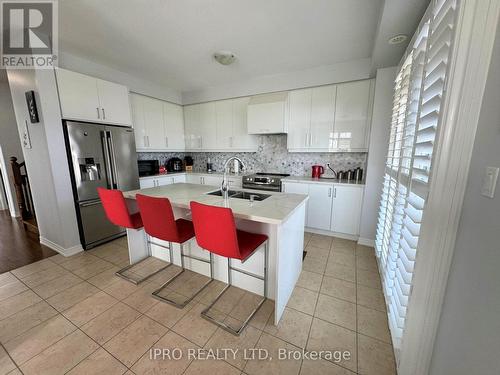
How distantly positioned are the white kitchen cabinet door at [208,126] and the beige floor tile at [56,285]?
3.06 m

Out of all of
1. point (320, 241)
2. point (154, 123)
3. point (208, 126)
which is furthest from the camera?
point (208, 126)

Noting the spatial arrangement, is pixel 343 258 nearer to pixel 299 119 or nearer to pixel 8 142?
pixel 299 119

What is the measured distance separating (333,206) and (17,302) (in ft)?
12.2

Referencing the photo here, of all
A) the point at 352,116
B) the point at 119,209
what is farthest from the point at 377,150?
the point at 119,209

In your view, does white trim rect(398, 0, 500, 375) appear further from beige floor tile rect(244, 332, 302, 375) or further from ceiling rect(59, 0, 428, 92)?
ceiling rect(59, 0, 428, 92)

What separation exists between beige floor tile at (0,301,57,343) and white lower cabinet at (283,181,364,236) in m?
3.05

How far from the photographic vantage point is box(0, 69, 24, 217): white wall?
381 cm

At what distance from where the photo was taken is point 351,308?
1762mm

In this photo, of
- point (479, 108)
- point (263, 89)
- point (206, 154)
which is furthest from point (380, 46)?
point (206, 154)

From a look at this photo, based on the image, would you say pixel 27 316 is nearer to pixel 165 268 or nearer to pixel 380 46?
pixel 165 268

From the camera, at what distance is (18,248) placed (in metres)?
2.79

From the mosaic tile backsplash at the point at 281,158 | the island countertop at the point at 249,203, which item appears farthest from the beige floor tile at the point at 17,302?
the mosaic tile backsplash at the point at 281,158

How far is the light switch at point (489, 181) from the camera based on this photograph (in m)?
0.72

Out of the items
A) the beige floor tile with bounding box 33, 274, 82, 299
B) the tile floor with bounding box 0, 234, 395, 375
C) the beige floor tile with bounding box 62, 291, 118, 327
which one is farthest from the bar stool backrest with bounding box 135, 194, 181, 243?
the beige floor tile with bounding box 33, 274, 82, 299
